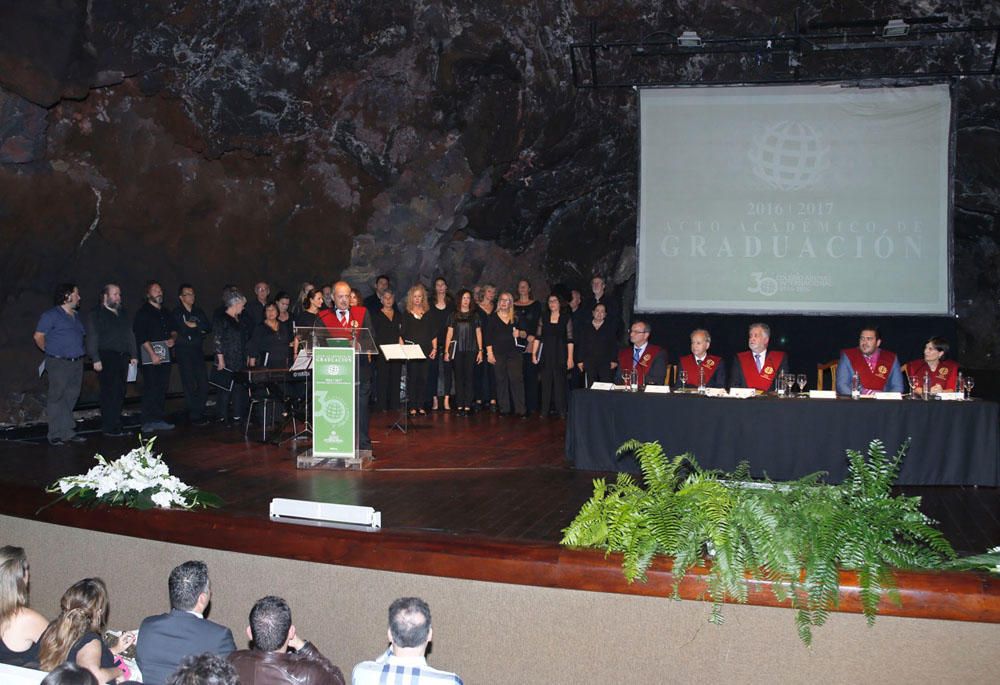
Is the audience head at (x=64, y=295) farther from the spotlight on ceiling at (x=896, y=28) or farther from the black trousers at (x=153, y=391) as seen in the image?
the spotlight on ceiling at (x=896, y=28)

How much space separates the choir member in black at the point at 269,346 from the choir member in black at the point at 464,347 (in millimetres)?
2253

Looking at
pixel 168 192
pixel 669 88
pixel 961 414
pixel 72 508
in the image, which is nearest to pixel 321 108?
pixel 168 192

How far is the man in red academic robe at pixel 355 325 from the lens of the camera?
7613 millimetres

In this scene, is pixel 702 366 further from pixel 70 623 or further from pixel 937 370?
pixel 70 623

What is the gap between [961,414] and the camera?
691cm

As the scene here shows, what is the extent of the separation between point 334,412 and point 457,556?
332 cm

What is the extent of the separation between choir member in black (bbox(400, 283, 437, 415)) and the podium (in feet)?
13.0

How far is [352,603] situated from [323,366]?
3.13 m

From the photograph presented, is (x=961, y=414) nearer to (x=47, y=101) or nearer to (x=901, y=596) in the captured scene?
(x=901, y=596)

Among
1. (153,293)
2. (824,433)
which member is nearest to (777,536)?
(824,433)

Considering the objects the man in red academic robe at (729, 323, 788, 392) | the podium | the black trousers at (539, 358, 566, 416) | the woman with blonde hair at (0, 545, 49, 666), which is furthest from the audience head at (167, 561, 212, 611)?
the black trousers at (539, 358, 566, 416)

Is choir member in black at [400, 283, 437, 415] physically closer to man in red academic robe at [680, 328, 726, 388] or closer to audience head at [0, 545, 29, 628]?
man in red academic robe at [680, 328, 726, 388]

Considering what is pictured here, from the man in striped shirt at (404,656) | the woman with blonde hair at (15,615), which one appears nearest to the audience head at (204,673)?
the man in striped shirt at (404,656)

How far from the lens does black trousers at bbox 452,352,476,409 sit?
1155 cm
